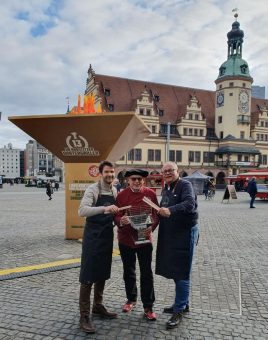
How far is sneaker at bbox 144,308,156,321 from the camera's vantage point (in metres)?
4.21

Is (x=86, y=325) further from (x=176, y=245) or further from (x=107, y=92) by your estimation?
(x=107, y=92)

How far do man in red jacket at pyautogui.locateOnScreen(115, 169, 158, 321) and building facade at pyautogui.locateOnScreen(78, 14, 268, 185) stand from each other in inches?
1933

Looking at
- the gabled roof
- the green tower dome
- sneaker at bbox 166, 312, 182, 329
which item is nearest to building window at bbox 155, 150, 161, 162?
the gabled roof

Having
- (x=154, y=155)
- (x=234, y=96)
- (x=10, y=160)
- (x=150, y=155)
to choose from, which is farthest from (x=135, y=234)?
(x=10, y=160)

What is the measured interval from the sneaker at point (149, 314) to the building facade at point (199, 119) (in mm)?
49211

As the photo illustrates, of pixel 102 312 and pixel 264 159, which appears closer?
pixel 102 312

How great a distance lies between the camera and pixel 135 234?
4176 millimetres

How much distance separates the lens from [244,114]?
58.1 meters

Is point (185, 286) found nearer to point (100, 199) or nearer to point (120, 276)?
point (100, 199)

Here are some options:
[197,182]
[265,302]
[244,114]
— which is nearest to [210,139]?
[244,114]

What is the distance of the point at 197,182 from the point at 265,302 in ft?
102

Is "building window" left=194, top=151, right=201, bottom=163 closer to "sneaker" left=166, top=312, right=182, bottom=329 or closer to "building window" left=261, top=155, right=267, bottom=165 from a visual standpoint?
"building window" left=261, top=155, right=267, bottom=165

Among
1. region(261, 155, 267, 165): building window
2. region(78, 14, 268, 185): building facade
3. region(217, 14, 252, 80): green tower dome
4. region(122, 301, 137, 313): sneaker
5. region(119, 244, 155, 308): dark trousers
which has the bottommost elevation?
region(122, 301, 137, 313): sneaker

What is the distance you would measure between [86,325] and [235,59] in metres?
60.9
